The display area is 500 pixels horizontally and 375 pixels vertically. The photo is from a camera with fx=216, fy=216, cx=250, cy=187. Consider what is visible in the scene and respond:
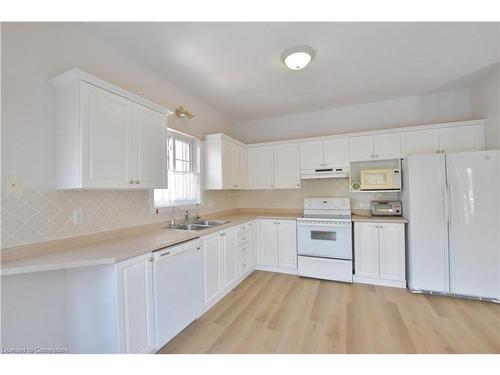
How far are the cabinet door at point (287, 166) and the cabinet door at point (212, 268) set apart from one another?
1686 mm

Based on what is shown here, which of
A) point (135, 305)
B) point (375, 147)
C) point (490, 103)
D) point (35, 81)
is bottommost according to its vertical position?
point (135, 305)

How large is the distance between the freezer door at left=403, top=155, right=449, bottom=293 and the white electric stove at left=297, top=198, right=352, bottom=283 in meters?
0.75

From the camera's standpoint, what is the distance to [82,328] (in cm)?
157

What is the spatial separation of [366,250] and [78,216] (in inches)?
132

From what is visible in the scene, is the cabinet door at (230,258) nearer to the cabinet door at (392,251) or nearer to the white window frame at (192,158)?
the white window frame at (192,158)

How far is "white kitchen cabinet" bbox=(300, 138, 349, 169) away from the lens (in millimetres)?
3453

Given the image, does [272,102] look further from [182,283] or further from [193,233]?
[182,283]

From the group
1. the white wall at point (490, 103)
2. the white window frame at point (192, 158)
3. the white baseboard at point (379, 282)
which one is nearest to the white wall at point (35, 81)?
the white window frame at point (192, 158)

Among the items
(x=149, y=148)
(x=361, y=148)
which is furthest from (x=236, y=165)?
(x=361, y=148)

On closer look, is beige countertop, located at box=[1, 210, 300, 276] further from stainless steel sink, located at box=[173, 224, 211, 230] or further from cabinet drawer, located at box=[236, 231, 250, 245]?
cabinet drawer, located at box=[236, 231, 250, 245]

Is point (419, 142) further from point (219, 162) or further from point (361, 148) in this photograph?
point (219, 162)

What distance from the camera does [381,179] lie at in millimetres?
3225
